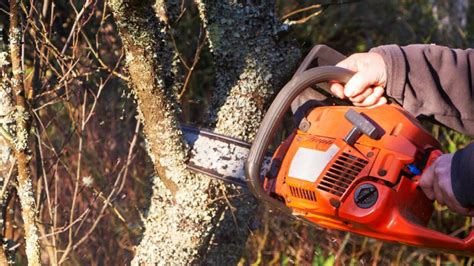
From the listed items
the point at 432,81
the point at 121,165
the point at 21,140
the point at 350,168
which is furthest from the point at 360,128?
the point at 121,165

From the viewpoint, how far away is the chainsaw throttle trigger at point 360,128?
7.52 feet

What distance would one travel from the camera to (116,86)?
600 cm

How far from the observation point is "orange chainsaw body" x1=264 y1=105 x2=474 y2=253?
2256 mm

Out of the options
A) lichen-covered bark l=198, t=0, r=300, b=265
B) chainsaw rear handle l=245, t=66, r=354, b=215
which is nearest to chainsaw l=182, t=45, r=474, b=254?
chainsaw rear handle l=245, t=66, r=354, b=215

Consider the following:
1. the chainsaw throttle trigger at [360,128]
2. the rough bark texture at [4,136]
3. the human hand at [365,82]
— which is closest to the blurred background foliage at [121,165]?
the rough bark texture at [4,136]

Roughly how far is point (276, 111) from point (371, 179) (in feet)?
1.19

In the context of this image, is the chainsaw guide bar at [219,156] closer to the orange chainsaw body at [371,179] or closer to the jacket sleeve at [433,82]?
the orange chainsaw body at [371,179]

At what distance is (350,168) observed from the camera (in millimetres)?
2305

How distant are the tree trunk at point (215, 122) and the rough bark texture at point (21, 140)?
0.39 metres

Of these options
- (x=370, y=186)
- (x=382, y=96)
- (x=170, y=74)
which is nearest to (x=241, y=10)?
(x=170, y=74)

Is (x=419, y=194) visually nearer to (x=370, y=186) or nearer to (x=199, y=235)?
(x=370, y=186)

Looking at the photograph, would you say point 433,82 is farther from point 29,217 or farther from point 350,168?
point 29,217

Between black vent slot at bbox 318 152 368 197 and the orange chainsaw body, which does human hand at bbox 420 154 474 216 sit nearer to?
the orange chainsaw body

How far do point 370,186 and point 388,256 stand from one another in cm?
330
